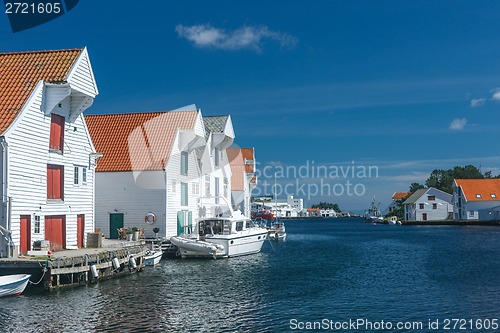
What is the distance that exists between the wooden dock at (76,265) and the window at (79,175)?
4.17 metres

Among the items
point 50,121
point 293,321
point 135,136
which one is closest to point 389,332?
point 293,321

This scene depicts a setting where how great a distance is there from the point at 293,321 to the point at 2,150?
1600 cm

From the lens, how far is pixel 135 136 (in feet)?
161

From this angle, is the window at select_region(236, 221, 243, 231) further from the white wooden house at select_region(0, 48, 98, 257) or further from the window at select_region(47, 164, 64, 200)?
the window at select_region(47, 164, 64, 200)

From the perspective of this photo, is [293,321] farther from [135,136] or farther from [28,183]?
[135,136]

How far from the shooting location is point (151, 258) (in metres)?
39.9

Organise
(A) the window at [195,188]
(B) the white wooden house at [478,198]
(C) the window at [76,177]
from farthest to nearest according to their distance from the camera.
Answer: (B) the white wooden house at [478,198]
(A) the window at [195,188]
(C) the window at [76,177]

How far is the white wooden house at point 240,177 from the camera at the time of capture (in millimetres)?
75500

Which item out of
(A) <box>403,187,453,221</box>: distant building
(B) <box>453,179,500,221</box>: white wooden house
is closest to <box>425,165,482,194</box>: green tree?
(A) <box>403,187,453,221</box>: distant building

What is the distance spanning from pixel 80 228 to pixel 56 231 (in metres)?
2.87

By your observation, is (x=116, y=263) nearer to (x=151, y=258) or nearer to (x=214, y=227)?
(x=151, y=258)

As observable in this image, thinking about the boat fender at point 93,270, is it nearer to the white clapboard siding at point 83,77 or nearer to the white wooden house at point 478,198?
the white clapboard siding at point 83,77

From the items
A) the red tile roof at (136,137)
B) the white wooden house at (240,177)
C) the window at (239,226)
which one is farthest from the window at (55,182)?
the white wooden house at (240,177)

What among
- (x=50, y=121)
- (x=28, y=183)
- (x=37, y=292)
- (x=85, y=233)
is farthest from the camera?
(x=85, y=233)
